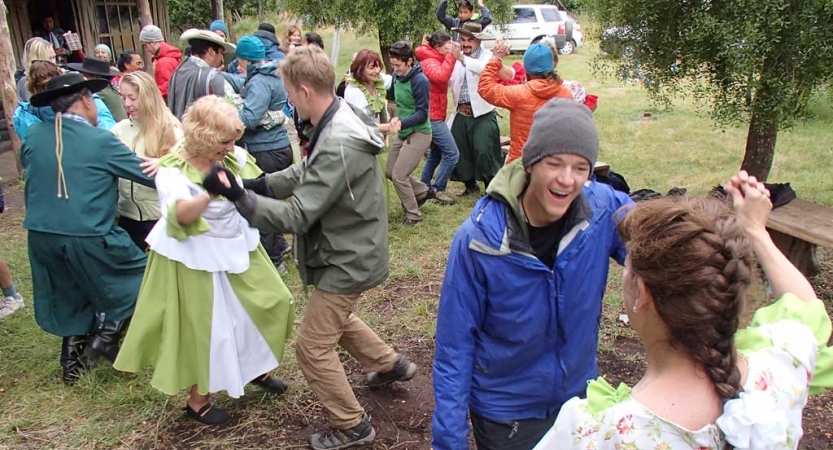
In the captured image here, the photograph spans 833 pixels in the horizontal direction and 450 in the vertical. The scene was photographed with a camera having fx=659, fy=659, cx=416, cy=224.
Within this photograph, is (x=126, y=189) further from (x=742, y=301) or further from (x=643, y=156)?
(x=643, y=156)

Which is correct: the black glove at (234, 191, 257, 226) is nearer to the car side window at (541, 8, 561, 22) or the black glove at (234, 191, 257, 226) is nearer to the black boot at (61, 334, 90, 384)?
the black boot at (61, 334, 90, 384)

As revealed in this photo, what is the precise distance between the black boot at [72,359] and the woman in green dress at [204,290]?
856mm

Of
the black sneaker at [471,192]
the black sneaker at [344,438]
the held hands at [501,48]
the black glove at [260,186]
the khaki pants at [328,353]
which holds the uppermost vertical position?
the held hands at [501,48]

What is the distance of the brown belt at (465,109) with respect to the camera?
717 centimetres

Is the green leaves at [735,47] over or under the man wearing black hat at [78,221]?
over

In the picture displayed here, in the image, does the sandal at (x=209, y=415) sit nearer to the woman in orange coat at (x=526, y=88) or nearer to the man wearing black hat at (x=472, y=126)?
the woman in orange coat at (x=526, y=88)

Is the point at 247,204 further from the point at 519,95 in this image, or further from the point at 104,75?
the point at 104,75

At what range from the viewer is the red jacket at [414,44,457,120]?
674cm

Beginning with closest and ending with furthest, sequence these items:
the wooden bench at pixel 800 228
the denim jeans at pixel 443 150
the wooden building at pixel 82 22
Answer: the wooden bench at pixel 800 228
the denim jeans at pixel 443 150
the wooden building at pixel 82 22

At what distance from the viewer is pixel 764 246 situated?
5.14 ft

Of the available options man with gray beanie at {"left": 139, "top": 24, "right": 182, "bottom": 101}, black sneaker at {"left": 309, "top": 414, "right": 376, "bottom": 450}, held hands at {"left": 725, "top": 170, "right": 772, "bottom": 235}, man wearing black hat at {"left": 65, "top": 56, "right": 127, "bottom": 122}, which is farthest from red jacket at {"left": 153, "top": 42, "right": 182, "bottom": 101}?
held hands at {"left": 725, "top": 170, "right": 772, "bottom": 235}

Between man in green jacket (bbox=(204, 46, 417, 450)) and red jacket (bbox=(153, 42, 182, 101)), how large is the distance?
5076mm

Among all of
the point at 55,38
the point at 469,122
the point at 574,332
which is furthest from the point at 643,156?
the point at 55,38

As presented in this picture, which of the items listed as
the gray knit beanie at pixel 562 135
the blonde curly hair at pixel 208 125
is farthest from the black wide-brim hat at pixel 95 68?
the gray knit beanie at pixel 562 135
